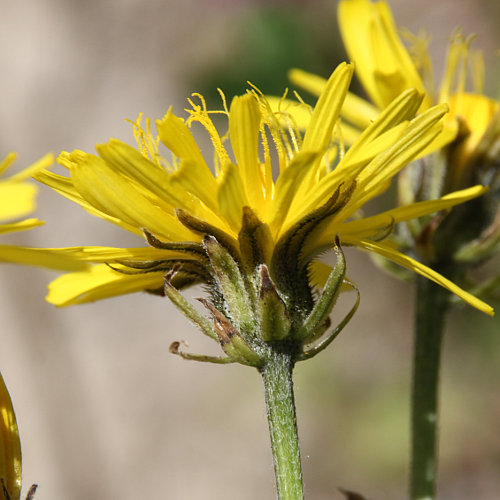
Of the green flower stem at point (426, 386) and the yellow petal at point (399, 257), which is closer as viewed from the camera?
the yellow petal at point (399, 257)

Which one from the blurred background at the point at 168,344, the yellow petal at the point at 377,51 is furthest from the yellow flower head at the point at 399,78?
the blurred background at the point at 168,344

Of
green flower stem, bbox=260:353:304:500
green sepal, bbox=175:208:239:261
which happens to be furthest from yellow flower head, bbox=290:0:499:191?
green flower stem, bbox=260:353:304:500

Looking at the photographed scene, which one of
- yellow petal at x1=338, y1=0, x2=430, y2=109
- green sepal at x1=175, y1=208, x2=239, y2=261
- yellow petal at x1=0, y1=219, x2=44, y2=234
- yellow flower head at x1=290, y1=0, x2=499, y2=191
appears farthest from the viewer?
yellow flower head at x1=290, y1=0, x2=499, y2=191

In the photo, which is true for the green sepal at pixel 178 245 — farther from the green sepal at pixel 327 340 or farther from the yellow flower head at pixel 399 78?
the yellow flower head at pixel 399 78

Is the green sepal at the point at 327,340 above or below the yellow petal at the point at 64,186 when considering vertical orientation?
below

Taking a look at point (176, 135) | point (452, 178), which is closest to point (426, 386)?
point (452, 178)

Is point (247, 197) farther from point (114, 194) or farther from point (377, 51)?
point (377, 51)

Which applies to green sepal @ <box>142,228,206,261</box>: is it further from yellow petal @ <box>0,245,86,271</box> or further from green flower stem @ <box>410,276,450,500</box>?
green flower stem @ <box>410,276,450,500</box>
